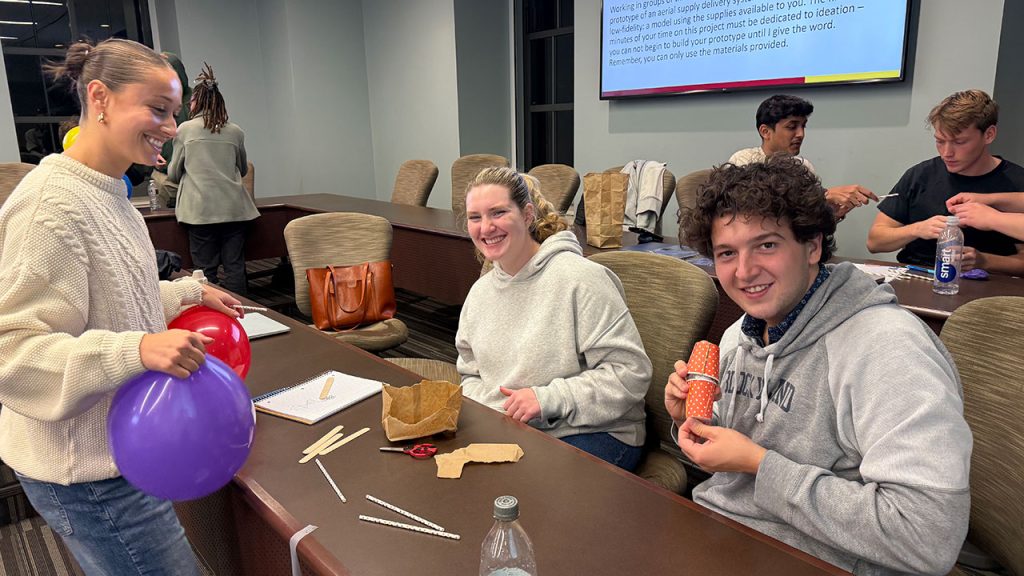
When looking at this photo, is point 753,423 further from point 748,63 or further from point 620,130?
point 620,130

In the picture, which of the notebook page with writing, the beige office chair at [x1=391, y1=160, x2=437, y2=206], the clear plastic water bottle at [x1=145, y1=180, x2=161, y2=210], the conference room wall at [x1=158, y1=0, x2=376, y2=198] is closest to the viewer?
the notebook page with writing

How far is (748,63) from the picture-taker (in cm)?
421

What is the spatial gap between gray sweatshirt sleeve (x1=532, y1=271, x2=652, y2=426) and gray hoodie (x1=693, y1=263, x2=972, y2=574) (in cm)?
39

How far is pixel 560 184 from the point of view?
449cm

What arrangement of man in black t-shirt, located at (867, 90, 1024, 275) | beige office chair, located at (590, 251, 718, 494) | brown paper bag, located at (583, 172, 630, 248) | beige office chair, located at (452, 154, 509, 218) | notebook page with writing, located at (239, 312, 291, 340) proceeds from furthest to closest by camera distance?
1. beige office chair, located at (452, 154, 509, 218)
2. brown paper bag, located at (583, 172, 630, 248)
3. man in black t-shirt, located at (867, 90, 1024, 275)
4. notebook page with writing, located at (239, 312, 291, 340)
5. beige office chair, located at (590, 251, 718, 494)

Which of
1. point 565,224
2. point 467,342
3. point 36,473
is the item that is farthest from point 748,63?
point 36,473

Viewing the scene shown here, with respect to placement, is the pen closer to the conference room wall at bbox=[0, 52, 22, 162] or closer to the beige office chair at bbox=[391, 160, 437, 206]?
the beige office chair at bbox=[391, 160, 437, 206]

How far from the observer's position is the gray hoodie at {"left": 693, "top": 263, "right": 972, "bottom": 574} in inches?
33.6

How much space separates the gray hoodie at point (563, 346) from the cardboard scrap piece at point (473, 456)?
27 cm

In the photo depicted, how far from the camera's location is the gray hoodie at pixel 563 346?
153 cm

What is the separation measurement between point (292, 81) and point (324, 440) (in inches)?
247

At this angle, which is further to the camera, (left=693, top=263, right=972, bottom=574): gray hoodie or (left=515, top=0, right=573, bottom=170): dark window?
(left=515, top=0, right=573, bottom=170): dark window

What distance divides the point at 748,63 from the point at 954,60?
46.9 inches

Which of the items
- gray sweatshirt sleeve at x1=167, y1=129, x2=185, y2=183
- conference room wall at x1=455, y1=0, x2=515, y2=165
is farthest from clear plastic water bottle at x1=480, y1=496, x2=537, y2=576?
conference room wall at x1=455, y1=0, x2=515, y2=165
